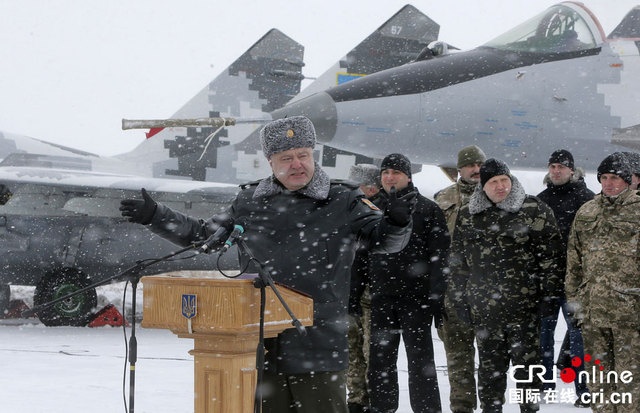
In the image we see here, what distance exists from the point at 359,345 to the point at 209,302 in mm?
3121

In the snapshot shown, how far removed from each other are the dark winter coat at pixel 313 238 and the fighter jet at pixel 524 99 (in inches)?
158

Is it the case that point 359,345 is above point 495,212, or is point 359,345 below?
below

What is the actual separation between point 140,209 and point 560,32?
5541 mm

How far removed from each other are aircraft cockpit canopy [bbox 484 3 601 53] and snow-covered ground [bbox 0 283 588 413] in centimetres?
309

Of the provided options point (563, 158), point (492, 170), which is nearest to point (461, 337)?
point (492, 170)

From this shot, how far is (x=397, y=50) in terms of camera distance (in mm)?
12680

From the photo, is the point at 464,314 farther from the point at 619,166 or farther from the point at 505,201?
the point at 619,166

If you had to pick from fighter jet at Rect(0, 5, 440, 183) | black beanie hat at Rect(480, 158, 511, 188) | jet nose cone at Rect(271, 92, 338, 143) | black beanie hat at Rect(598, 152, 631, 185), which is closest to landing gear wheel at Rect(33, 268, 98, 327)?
fighter jet at Rect(0, 5, 440, 183)

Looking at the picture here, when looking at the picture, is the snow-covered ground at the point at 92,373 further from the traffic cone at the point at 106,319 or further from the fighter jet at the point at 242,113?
the fighter jet at the point at 242,113

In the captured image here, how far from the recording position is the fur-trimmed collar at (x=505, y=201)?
4.18 m

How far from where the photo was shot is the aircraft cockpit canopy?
670 centimetres

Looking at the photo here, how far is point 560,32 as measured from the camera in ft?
22.2

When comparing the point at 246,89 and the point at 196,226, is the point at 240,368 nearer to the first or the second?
the point at 196,226

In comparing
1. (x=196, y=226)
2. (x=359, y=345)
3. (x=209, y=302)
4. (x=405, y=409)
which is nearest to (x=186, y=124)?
(x=359, y=345)
